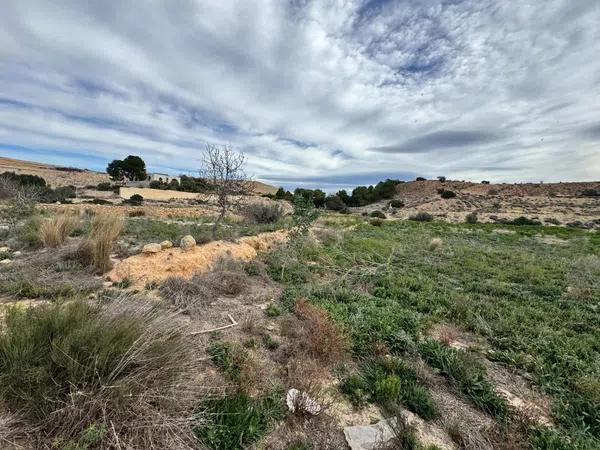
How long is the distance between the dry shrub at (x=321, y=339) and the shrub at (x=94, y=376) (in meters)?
1.33

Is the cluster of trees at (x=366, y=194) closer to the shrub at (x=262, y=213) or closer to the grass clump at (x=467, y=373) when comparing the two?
the shrub at (x=262, y=213)

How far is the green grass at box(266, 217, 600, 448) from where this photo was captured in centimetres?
291

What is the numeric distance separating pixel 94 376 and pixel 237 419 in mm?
974

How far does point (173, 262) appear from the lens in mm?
5723

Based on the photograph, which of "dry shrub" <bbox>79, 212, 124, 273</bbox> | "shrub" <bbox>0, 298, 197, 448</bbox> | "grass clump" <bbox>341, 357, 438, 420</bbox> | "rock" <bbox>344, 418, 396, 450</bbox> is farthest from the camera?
"dry shrub" <bbox>79, 212, 124, 273</bbox>

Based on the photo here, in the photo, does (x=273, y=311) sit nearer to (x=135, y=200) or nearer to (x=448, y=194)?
(x=135, y=200)

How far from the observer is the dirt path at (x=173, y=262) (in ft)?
16.9

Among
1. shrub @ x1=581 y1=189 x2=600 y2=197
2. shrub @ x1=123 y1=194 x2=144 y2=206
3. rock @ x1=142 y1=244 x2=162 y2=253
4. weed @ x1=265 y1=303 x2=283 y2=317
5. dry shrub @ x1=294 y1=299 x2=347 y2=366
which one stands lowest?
shrub @ x1=123 y1=194 x2=144 y2=206

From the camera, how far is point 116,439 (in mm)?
1660

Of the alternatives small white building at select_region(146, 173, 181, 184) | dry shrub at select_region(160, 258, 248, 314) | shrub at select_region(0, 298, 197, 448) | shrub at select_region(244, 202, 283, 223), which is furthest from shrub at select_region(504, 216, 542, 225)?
small white building at select_region(146, 173, 181, 184)

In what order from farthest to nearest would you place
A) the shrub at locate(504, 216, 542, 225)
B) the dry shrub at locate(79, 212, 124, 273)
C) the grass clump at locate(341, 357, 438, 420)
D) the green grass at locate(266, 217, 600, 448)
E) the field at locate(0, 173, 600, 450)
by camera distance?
the shrub at locate(504, 216, 542, 225) → the dry shrub at locate(79, 212, 124, 273) → the green grass at locate(266, 217, 600, 448) → the grass clump at locate(341, 357, 438, 420) → the field at locate(0, 173, 600, 450)

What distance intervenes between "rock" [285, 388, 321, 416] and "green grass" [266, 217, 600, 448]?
3.48ft

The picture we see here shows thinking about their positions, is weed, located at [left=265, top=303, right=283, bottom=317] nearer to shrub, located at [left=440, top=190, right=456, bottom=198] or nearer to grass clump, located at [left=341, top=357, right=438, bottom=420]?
grass clump, located at [left=341, top=357, right=438, bottom=420]

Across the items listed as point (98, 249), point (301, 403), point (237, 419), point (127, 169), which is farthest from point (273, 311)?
point (127, 169)
